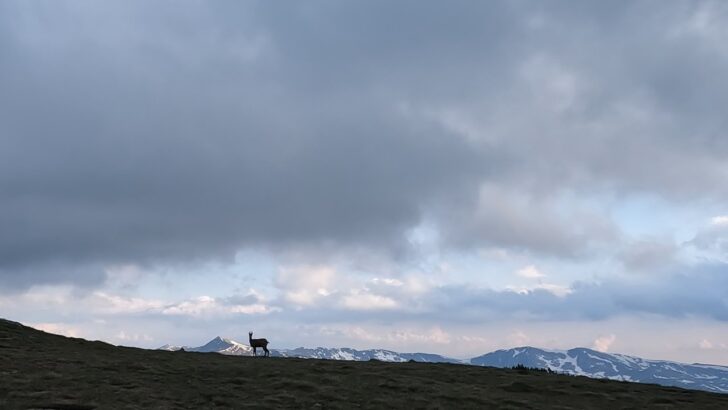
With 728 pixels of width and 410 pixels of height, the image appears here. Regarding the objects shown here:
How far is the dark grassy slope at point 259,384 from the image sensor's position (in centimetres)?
2917

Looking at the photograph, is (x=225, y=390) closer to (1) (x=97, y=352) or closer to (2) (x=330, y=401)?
(2) (x=330, y=401)

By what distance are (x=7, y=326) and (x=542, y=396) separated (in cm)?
4239

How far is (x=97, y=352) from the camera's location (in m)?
42.5

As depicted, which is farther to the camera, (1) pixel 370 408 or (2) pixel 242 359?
(2) pixel 242 359

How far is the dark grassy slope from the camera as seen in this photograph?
29.2m

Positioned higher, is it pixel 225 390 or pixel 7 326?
pixel 7 326

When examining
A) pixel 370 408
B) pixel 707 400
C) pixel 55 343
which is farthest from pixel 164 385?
pixel 707 400

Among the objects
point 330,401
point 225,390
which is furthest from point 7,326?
point 330,401

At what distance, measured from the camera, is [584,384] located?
41.6 m

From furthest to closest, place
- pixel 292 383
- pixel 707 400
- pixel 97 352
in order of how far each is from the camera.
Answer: pixel 97 352, pixel 707 400, pixel 292 383

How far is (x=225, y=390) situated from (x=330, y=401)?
239 inches

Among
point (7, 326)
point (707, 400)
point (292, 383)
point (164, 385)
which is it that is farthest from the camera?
point (7, 326)

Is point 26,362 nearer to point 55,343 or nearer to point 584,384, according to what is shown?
point 55,343

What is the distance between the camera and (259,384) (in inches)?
1369
